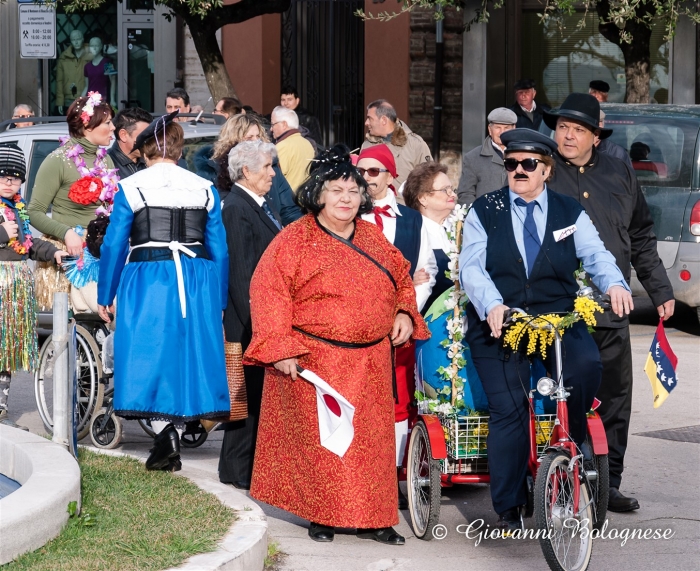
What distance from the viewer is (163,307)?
7.27 m

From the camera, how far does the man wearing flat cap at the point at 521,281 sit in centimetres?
629

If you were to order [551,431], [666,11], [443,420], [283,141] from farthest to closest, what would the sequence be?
[666,11] < [283,141] < [443,420] < [551,431]

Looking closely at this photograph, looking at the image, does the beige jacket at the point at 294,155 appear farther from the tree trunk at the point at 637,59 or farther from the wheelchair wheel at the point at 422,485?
the tree trunk at the point at 637,59

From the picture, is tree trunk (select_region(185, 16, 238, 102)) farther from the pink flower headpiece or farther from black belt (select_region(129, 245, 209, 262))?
black belt (select_region(129, 245, 209, 262))

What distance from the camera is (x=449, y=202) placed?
7895 mm

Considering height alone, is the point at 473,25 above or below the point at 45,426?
above

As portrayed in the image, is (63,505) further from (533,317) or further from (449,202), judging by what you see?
(449,202)

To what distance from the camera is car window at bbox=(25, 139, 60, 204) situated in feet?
38.0

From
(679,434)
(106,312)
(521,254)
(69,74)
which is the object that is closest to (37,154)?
(106,312)

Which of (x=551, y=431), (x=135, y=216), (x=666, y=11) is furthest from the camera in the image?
(x=666, y=11)

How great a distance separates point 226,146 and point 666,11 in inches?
337

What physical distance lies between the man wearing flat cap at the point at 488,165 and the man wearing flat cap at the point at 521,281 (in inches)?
202

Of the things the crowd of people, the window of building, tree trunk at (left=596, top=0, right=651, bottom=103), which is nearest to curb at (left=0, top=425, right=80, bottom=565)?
the crowd of people

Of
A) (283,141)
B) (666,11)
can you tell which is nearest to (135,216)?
(283,141)
